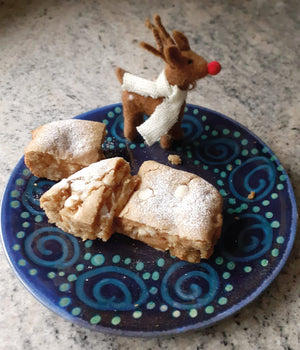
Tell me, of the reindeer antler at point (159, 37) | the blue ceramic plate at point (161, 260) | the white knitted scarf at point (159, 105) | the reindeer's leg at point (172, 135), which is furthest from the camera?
the reindeer's leg at point (172, 135)

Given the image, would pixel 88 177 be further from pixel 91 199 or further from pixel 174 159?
pixel 174 159

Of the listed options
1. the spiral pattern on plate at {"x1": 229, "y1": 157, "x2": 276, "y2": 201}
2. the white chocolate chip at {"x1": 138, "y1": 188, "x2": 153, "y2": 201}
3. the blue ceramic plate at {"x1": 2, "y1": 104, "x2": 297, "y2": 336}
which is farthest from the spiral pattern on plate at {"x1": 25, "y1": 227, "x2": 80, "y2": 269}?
the spiral pattern on plate at {"x1": 229, "y1": 157, "x2": 276, "y2": 201}

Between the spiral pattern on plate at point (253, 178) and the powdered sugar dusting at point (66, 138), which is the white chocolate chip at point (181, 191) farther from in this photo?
the powdered sugar dusting at point (66, 138)

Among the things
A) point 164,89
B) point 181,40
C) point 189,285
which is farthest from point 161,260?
point 181,40

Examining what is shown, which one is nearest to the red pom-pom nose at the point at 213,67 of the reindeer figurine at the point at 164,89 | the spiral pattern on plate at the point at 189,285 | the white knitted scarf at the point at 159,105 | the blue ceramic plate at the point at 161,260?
the reindeer figurine at the point at 164,89

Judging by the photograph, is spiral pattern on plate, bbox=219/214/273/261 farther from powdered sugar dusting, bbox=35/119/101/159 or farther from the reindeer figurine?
powdered sugar dusting, bbox=35/119/101/159

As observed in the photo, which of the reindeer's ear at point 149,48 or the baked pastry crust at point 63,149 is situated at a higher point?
the reindeer's ear at point 149,48

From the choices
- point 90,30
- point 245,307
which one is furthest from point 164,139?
point 90,30
